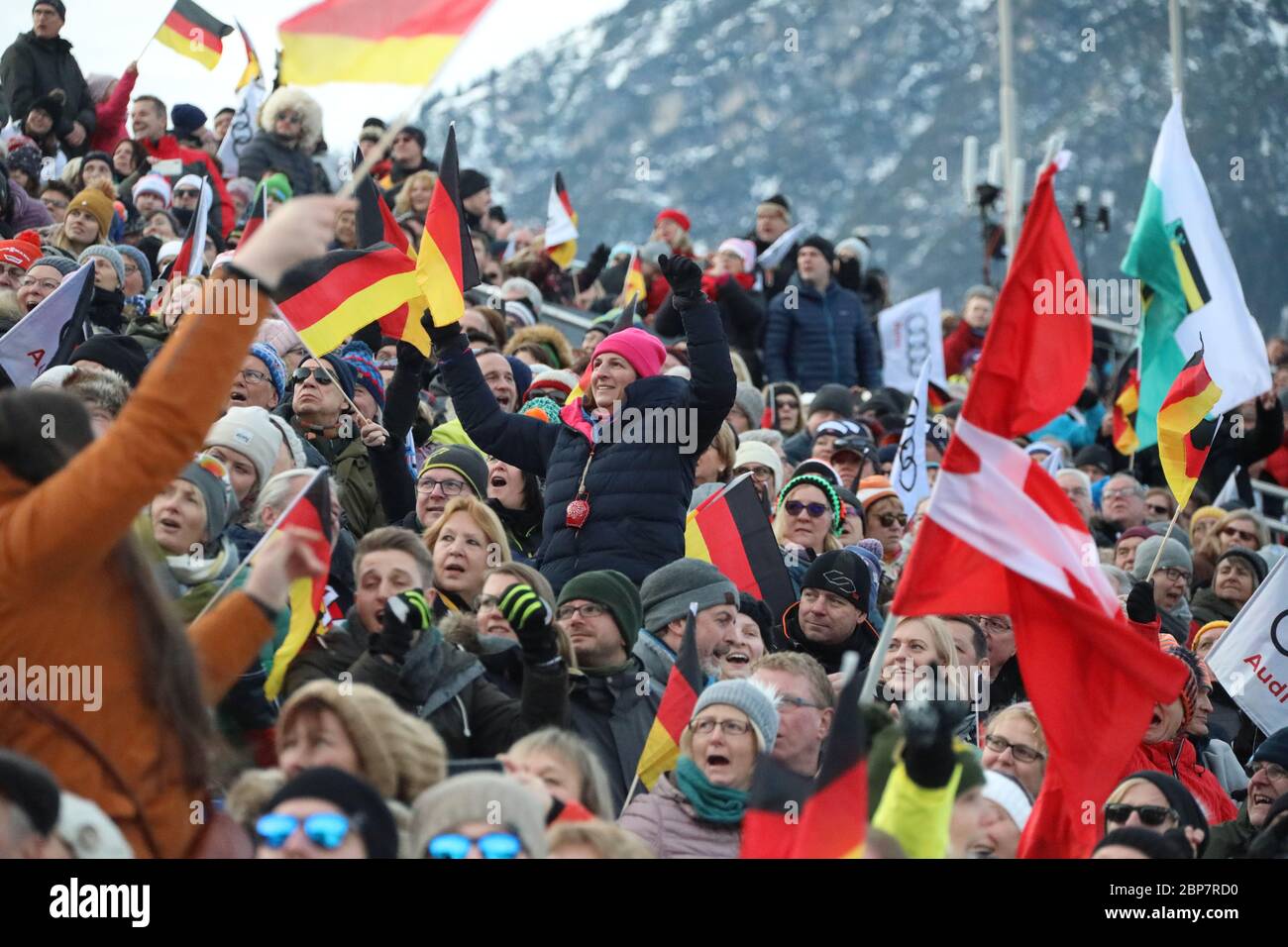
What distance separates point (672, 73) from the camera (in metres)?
90.6

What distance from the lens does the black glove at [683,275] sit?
27.7 feet

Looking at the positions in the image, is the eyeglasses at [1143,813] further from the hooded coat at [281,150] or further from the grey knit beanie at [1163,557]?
the hooded coat at [281,150]

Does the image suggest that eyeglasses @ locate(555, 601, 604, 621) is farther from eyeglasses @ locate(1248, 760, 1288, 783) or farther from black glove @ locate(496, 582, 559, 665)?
eyeglasses @ locate(1248, 760, 1288, 783)

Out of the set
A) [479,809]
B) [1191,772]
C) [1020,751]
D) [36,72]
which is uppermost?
[36,72]

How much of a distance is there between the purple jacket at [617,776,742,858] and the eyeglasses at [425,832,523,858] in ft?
5.25

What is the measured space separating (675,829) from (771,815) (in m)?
1.07

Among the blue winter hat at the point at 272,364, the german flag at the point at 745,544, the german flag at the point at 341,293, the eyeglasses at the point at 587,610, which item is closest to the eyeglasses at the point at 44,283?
the blue winter hat at the point at 272,364

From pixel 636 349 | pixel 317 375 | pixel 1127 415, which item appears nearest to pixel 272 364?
pixel 317 375

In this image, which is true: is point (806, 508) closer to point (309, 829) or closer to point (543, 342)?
point (543, 342)

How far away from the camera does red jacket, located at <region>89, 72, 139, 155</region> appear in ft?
53.2

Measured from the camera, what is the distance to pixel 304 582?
18.9 ft

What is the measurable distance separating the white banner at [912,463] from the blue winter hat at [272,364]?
3.57 m

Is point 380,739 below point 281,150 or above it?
below
